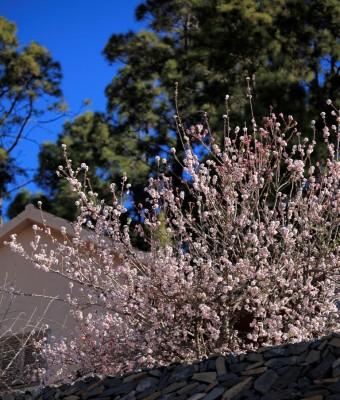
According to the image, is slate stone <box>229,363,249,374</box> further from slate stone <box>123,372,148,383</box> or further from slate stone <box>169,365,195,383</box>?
slate stone <box>123,372,148,383</box>

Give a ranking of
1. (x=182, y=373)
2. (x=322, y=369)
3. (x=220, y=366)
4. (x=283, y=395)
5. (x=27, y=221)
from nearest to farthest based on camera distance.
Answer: (x=283, y=395)
(x=322, y=369)
(x=220, y=366)
(x=182, y=373)
(x=27, y=221)

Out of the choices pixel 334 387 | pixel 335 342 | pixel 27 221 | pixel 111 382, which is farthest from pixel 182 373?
pixel 27 221

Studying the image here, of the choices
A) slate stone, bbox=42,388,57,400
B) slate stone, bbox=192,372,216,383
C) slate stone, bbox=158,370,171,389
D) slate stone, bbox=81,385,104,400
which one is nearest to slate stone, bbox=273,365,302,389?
slate stone, bbox=192,372,216,383

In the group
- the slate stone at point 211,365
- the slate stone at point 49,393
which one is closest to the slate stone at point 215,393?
the slate stone at point 211,365

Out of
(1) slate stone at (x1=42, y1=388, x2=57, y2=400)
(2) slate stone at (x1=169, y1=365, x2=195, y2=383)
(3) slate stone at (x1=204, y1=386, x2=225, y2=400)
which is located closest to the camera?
(3) slate stone at (x1=204, y1=386, x2=225, y2=400)

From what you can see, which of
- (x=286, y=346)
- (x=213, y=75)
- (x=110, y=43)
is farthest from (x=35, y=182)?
(x=286, y=346)

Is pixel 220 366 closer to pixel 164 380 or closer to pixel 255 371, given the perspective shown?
pixel 255 371

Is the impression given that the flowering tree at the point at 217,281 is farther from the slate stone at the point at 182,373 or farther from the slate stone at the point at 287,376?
the slate stone at the point at 287,376

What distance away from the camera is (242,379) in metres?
5.26

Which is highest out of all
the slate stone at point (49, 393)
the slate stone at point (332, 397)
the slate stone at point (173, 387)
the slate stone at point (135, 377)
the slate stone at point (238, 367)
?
the slate stone at point (49, 393)

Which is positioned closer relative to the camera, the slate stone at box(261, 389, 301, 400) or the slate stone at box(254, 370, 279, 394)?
the slate stone at box(261, 389, 301, 400)

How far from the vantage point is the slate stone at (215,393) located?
17.1 ft

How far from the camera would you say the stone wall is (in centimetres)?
496

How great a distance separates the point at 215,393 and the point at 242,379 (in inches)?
8.0
